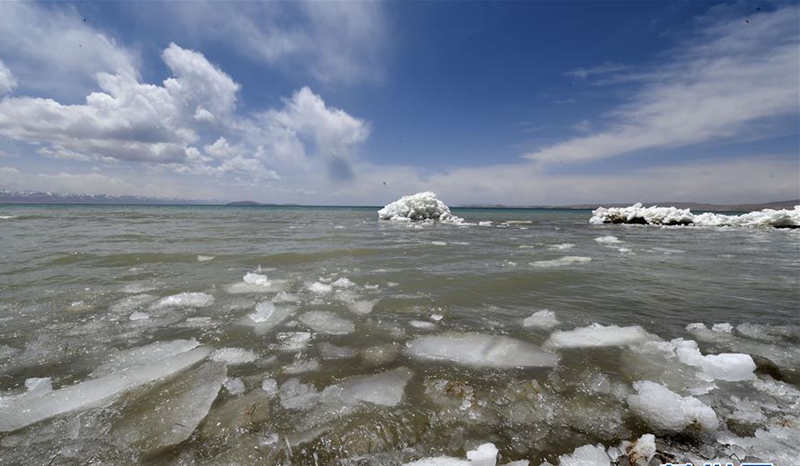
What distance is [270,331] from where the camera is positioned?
390 centimetres

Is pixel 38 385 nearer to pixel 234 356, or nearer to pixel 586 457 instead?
pixel 234 356

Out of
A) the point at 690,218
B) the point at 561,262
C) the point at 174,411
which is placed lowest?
the point at 174,411

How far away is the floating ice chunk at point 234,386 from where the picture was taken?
264 cm

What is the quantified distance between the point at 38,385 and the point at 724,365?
6.24 metres

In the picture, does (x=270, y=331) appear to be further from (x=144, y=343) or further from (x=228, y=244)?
(x=228, y=244)

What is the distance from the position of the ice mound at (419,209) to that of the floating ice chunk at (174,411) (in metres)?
26.7

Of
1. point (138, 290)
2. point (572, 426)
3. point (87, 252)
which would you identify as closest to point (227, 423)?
point (572, 426)

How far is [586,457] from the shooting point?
6.58ft

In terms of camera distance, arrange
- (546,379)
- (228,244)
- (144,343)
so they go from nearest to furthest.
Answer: (546,379)
(144,343)
(228,244)

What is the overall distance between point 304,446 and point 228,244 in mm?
10831

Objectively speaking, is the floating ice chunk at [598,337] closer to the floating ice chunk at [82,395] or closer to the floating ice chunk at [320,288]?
the floating ice chunk at [320,288]

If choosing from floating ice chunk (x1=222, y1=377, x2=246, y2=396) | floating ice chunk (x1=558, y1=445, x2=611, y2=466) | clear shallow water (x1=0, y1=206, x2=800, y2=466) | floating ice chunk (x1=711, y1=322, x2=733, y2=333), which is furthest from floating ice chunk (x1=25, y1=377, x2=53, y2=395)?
floating ice chunk (x1=711, y1=322, x2=733, y2=333)

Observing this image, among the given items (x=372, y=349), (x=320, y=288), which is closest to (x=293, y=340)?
(x=372, y=349)

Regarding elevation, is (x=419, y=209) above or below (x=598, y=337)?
above
